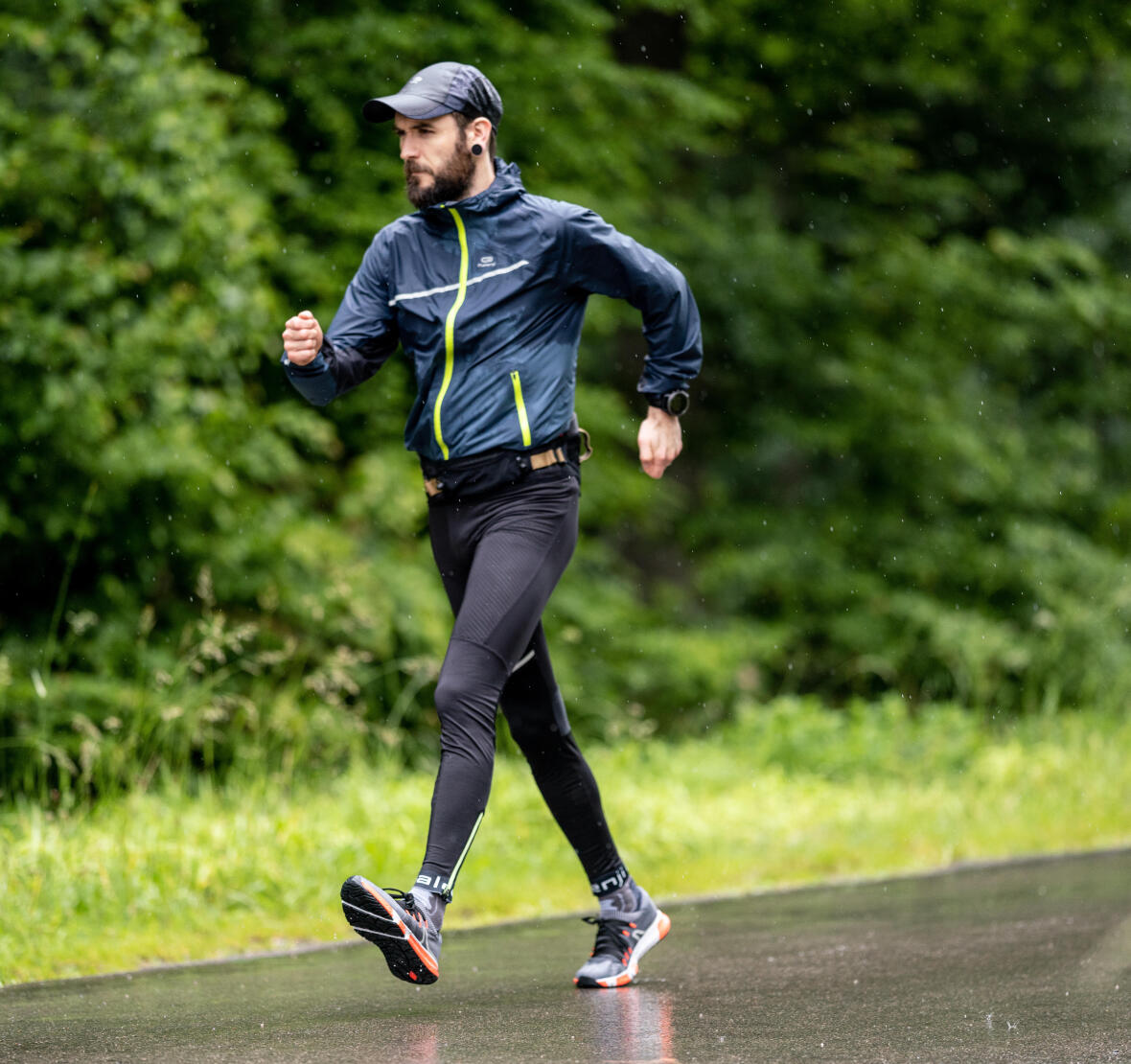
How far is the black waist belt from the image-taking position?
4426mm

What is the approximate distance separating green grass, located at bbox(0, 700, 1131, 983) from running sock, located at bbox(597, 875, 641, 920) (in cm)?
146

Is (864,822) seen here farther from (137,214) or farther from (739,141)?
(739,141)

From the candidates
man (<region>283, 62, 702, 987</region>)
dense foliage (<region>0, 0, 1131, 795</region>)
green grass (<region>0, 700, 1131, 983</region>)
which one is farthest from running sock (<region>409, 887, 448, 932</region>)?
dense foliage (<region>0, 0, 1131, 795</region>)

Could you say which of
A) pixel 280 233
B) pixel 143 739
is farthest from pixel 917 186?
pixel 143 739

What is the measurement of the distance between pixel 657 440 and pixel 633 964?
1381 millimetres

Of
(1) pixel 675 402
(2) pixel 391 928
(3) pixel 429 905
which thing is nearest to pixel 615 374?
(1) pixel 675 402

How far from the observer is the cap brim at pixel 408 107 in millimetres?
4383

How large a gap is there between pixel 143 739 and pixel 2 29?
12.3 feet

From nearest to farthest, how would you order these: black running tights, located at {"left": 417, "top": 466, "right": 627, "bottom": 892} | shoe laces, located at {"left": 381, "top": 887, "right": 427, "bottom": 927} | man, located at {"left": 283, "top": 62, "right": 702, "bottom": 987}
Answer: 1. shoe laces, located at {"left": 381, "top": 887, "right": 427, "bottom": 927}
2. black running tights, located at {"left": 417, "top": 466, "right": 627, "bottom": 892}
3. man, located at {"left": 283, "top": 62, "right": 702, "bottom": 987}

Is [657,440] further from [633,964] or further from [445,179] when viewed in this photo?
[633,964]

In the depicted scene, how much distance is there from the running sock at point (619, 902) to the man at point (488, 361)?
0.48ft

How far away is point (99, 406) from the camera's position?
8578 millimetres

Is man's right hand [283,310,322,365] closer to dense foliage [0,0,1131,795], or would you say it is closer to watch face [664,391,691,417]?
watch face [664,391,691,417]

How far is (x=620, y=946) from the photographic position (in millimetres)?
4762
